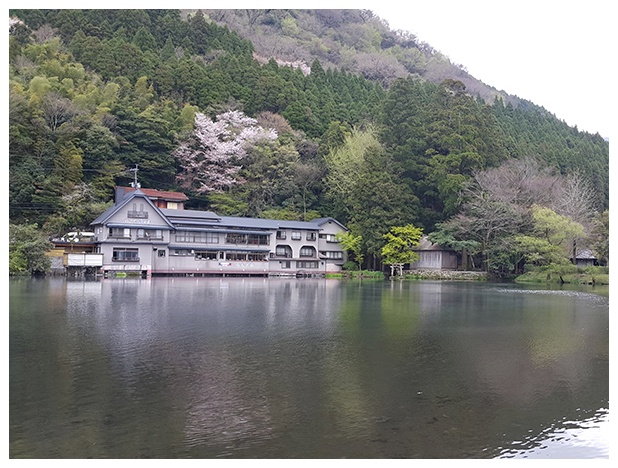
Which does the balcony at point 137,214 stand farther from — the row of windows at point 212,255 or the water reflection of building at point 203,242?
the row of windows at point 212,255

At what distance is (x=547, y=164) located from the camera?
41531 mm

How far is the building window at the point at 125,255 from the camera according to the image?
28984 millimetres

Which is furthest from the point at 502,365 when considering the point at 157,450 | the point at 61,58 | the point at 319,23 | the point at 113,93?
the point at 319,23

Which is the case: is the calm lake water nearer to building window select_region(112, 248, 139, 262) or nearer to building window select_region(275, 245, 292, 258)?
building window select_region(112, 248, 139, 262)

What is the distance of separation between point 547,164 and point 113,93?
106 ft

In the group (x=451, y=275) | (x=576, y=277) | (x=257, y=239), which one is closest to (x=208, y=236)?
(x=257, y=239)

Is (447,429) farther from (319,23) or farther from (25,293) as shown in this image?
(319,23)

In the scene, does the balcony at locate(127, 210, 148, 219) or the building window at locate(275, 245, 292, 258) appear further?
the building window at locate(275, 245, 292, 258)

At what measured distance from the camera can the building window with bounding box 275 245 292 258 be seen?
35.2 m

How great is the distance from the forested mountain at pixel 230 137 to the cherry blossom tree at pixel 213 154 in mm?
102

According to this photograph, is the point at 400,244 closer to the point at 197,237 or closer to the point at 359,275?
the point at 359,275

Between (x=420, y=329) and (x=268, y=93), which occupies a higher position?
(x=268, y=93)

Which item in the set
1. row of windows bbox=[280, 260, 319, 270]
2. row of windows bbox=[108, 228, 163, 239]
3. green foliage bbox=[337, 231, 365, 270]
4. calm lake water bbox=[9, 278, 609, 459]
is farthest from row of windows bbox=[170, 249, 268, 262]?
calm lake water bbox=[9, 278, 609, 459]

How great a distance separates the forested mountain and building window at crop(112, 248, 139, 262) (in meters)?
3.24
